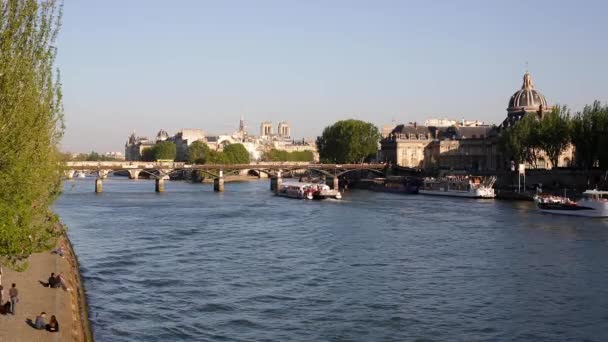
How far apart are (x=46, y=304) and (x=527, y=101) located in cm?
8119

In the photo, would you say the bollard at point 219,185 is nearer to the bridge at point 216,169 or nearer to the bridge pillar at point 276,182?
the bridge at point 216,169

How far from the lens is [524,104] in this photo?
9456cm

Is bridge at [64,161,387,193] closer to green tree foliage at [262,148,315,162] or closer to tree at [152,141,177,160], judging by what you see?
Result: tree at [152,141,177,160]

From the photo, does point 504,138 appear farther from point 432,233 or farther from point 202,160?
point 202,160

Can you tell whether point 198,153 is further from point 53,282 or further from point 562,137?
point 53,282

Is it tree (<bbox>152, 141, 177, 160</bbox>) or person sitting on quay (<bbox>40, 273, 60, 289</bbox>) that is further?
tree (<bbox>152, 141, 177, 160</bbox>)

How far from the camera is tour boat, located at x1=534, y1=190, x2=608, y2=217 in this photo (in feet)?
167

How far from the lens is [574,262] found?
30922mm

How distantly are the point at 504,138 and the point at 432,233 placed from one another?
4227cm

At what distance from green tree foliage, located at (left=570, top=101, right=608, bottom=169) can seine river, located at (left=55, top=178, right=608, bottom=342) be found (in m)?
17.0

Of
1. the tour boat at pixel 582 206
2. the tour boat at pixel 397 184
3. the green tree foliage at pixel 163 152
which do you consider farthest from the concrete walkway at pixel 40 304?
the green tree foliage at pixel 163 152

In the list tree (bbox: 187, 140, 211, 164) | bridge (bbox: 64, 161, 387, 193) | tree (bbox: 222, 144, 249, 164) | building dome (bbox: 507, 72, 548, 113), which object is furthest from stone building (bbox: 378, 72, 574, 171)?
tree (bbox: 187, 140, 211, 164)

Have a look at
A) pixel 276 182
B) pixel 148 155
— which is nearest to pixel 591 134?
pixel 276 182

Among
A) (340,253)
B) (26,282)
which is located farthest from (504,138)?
(26,282)
